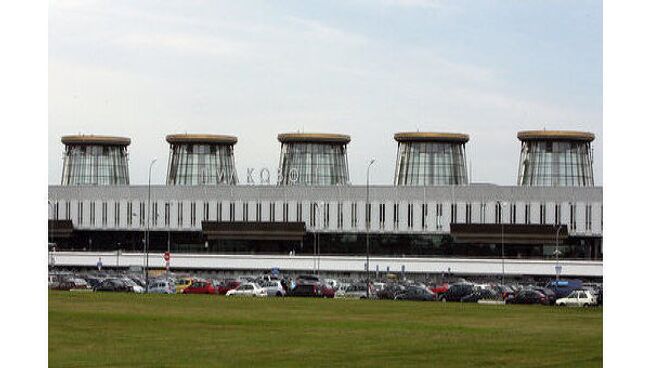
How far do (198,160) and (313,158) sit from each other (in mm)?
12038

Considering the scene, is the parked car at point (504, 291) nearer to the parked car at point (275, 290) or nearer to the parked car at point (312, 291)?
the parked car at point (312, 291)

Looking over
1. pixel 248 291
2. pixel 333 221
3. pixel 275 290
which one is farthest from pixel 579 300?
pixel 333 221

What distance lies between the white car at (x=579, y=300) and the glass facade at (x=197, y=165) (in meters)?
86.6

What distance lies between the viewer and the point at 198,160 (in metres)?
143

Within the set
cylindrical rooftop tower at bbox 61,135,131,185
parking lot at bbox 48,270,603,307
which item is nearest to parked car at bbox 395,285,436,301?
parking lot at bbox 48,270,603,307

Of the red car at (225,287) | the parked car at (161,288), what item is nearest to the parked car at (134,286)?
the parked car at (161,288)

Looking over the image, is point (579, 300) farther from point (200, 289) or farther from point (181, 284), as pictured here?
point (181, 284)

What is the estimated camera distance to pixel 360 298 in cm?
6384

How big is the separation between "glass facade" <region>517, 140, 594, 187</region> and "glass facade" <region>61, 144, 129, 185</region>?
4154cm

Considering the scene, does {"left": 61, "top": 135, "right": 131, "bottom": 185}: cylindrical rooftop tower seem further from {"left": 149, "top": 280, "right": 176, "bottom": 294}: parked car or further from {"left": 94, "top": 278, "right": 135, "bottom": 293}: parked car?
{"left": 94, "top": 278, "right": 135, "bottom": 293}: parked car

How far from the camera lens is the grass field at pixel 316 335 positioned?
27.3 metres

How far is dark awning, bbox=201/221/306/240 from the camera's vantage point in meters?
113
